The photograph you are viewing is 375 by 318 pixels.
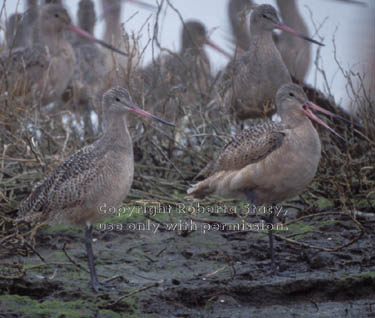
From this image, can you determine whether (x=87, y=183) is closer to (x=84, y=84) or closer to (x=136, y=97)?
(x=136, y=97)

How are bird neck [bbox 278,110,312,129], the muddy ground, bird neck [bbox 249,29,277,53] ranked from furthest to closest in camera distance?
bird neck [bbox 249,29,277,53] → bird neck [bbox 278,110,312,129] → the muddy ground

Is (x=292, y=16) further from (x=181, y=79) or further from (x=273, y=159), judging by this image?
(x=273, y=159)

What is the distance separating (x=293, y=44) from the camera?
9.44 m

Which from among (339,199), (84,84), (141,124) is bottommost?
(339,199)

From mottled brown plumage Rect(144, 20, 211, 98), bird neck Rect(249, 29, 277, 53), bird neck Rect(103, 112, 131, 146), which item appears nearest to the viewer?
bird neck Rect(103, 112, 131, 146)

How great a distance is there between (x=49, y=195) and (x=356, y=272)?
2.03 meters

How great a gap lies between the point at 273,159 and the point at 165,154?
1.88 m

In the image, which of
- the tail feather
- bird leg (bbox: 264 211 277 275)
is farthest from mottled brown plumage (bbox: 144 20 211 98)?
bird leg (bbox: 264 211 277 275)

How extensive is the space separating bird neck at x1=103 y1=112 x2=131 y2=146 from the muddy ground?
793 millimetres

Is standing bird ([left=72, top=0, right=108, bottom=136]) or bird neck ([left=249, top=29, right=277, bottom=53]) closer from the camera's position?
bird neck ([left=249, top=29, right=277, bottom=53])

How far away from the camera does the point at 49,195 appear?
4.86 m

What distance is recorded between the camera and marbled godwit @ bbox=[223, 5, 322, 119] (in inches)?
275

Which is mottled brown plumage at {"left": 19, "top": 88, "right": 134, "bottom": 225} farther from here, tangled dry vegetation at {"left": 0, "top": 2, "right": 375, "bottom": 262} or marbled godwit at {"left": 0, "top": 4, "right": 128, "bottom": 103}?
marbled godwit at {"left": 0, "top": 4, "right": 128, "bottom": 103}

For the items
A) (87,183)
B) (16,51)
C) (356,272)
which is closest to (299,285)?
(356,272)
